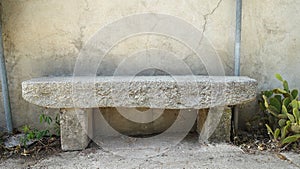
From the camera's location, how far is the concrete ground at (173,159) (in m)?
1.68

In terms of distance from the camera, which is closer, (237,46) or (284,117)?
(284,117)

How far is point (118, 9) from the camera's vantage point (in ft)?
6.97

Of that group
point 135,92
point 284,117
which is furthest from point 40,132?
point 284,117

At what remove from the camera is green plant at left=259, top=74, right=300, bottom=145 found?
1801 mm

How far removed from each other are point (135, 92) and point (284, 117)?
118cm

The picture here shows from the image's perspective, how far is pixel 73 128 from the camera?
1.88 meters

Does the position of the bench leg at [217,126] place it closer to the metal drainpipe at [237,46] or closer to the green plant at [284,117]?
the metal drainpipe at [237,46]

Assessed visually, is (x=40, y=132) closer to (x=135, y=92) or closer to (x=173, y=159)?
(x=135, y=92)

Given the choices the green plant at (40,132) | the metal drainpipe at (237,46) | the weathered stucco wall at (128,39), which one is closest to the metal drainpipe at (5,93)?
the weathered stucco wall at (128,39)

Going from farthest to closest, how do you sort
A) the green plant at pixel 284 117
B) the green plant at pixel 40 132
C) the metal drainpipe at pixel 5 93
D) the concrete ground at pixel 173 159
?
the metal drainpipe at pixel 5 93 < the green plant at pixel 40 132 < the green plant at pixel 284 117 < the concrete ground at pixel 173 159

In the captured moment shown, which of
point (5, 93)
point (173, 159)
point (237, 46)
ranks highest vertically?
point (237, 46)

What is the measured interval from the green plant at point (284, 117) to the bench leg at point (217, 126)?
303 millimetres

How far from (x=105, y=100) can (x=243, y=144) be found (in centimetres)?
118

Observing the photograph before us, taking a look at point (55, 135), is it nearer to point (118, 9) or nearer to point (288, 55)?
point (118, 9)
